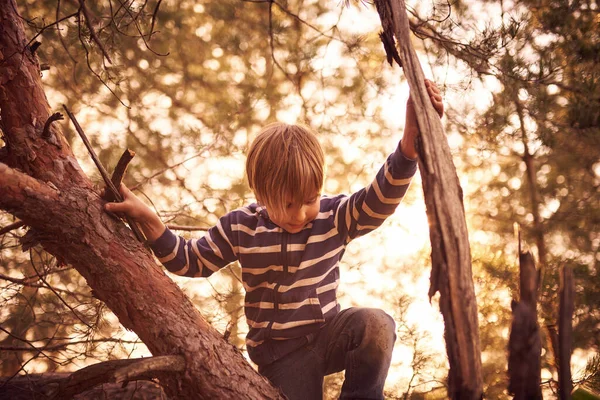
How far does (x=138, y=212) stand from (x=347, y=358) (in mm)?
671

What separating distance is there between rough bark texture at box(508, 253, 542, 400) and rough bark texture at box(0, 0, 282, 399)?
0.52m

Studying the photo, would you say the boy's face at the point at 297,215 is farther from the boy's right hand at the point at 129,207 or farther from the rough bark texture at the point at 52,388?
the rough bark texture at the point at 52,388

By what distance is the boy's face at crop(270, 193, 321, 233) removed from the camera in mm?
1550

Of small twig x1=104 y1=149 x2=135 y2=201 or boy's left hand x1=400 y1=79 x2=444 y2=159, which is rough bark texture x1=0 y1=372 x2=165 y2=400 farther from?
boy's left hand x1=400 y1=79 x2=444 y2=159

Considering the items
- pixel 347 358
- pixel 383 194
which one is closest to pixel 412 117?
pixel 383 194

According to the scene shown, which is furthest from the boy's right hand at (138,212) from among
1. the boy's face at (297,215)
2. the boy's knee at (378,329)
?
the boy's knee at (378,329)

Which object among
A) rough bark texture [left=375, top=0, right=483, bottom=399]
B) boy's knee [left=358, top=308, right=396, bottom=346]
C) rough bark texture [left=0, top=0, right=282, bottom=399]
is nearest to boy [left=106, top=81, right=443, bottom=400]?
boy's knee [left=358, top=308, right=396, bottom=346]

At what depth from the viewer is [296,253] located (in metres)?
1.63

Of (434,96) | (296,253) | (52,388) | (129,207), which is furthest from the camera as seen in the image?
(52,388)

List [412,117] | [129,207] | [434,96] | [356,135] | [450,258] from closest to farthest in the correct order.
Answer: [450,258] < [434,96] < [412,117] < [129,207] < [356,135]

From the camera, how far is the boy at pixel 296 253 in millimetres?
1432

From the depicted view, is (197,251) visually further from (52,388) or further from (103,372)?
(52,388)

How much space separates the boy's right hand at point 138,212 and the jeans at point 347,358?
0.53 m

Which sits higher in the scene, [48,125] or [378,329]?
[48,125]
